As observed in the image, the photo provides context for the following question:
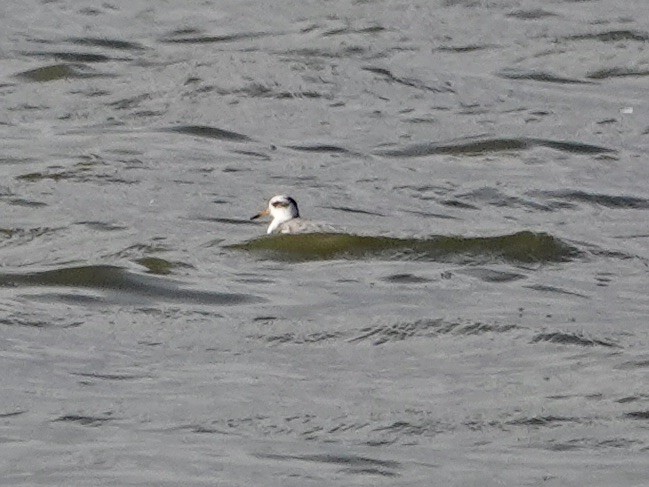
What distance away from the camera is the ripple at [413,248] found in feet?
43.7

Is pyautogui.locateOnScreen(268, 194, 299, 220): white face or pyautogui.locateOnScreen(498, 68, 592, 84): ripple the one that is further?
pyautogui.locateOnScreen(498, 68, 592, 84): ripple

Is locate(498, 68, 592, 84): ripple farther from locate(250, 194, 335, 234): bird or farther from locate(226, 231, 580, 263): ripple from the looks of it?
locate(250, 194, 335, 234): bird

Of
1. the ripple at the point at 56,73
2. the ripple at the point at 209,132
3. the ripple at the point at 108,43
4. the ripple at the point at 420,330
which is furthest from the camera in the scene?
the ripple at the point at 108,43

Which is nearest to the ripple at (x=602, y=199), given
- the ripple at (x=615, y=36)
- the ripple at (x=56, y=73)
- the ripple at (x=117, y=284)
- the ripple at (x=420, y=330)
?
the ripple at (x=420, y=330)

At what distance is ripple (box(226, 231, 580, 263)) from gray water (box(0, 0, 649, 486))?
1.0 inches

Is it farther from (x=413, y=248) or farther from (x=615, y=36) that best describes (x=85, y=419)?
(x=615, y=36)

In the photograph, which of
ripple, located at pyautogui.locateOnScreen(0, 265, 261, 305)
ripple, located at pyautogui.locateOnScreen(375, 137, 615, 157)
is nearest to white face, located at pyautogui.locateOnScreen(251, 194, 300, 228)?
ripple, located at pyautogui.locateOnScreen(0, 265, 261, 305)

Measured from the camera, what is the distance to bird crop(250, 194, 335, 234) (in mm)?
13312

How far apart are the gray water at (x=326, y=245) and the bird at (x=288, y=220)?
0.35 feet

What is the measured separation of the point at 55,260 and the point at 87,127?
3574mm

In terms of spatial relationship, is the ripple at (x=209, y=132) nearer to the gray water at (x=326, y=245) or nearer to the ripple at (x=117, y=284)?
the gray water at (x=326, y=245)

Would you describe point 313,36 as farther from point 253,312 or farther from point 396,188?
point 253,312

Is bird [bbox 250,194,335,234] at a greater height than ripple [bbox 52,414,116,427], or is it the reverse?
bird [bbox 250,194,335,234]

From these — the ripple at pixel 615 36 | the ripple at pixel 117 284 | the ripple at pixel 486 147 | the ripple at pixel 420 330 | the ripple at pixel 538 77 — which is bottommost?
the ripple at pixel 420 330
